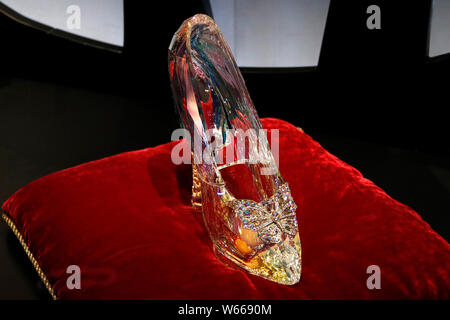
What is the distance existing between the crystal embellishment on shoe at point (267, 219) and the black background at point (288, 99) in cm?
56

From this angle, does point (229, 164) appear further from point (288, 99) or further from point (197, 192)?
point (288, 99)


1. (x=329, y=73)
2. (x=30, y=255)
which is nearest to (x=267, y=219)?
(x=30, y=255)

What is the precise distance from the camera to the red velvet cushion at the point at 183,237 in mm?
1004

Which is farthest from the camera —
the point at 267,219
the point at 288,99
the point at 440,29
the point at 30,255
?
the point at 288,99

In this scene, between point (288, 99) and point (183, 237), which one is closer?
point (183, 237)

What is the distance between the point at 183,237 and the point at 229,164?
0.74 feet

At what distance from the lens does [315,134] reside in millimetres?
1915

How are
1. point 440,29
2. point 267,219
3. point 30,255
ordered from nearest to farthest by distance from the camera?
point 267,219 < point 30,255 < point 440,29

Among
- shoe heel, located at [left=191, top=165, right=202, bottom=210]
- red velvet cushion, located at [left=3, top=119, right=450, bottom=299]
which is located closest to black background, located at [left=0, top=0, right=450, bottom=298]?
red velvet cushion, located at [left=3, top=119, right=450, bottom=299]

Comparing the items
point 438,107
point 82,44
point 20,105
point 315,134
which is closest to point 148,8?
point 82,44

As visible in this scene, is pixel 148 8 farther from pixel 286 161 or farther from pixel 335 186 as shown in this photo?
pixel 335 186

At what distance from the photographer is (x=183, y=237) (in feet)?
3.65

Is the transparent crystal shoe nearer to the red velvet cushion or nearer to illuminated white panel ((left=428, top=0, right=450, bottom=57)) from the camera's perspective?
the red velvet cushion
